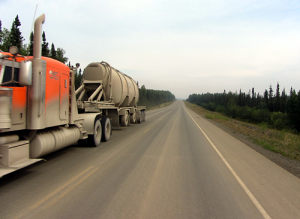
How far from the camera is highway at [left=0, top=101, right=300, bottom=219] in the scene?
11.9ft

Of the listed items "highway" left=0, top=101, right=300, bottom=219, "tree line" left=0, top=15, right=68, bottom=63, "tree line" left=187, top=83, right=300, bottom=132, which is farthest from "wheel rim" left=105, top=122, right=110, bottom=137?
"tree line" left=187, top=83, right=300, bottom=132

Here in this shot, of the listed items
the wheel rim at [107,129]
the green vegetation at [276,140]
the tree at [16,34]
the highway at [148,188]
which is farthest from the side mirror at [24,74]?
the tree at [16,34]

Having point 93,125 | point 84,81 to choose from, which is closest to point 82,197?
point 93,125

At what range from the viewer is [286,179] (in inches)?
225

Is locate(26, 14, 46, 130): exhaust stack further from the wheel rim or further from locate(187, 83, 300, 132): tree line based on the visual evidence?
locate(187, 83, 300, 132): tree line

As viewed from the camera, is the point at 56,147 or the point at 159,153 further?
the point at 159,153

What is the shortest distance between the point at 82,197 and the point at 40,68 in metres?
3.58

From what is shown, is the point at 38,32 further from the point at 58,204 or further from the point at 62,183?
the point at 58,204

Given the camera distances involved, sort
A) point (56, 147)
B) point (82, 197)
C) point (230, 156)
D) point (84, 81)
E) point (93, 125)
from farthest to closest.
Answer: point (84, 81), point (93, 125), point (230, 156), point (56, 147), point (82, 197)

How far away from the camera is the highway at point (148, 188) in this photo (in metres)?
3.62

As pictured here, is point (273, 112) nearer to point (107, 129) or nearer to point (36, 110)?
point (107, 129)

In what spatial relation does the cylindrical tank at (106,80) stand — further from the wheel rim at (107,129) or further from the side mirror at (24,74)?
the side mirror at (24,74)

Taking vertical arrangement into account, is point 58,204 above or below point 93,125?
below

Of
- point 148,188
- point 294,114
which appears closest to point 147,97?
point 294,114
